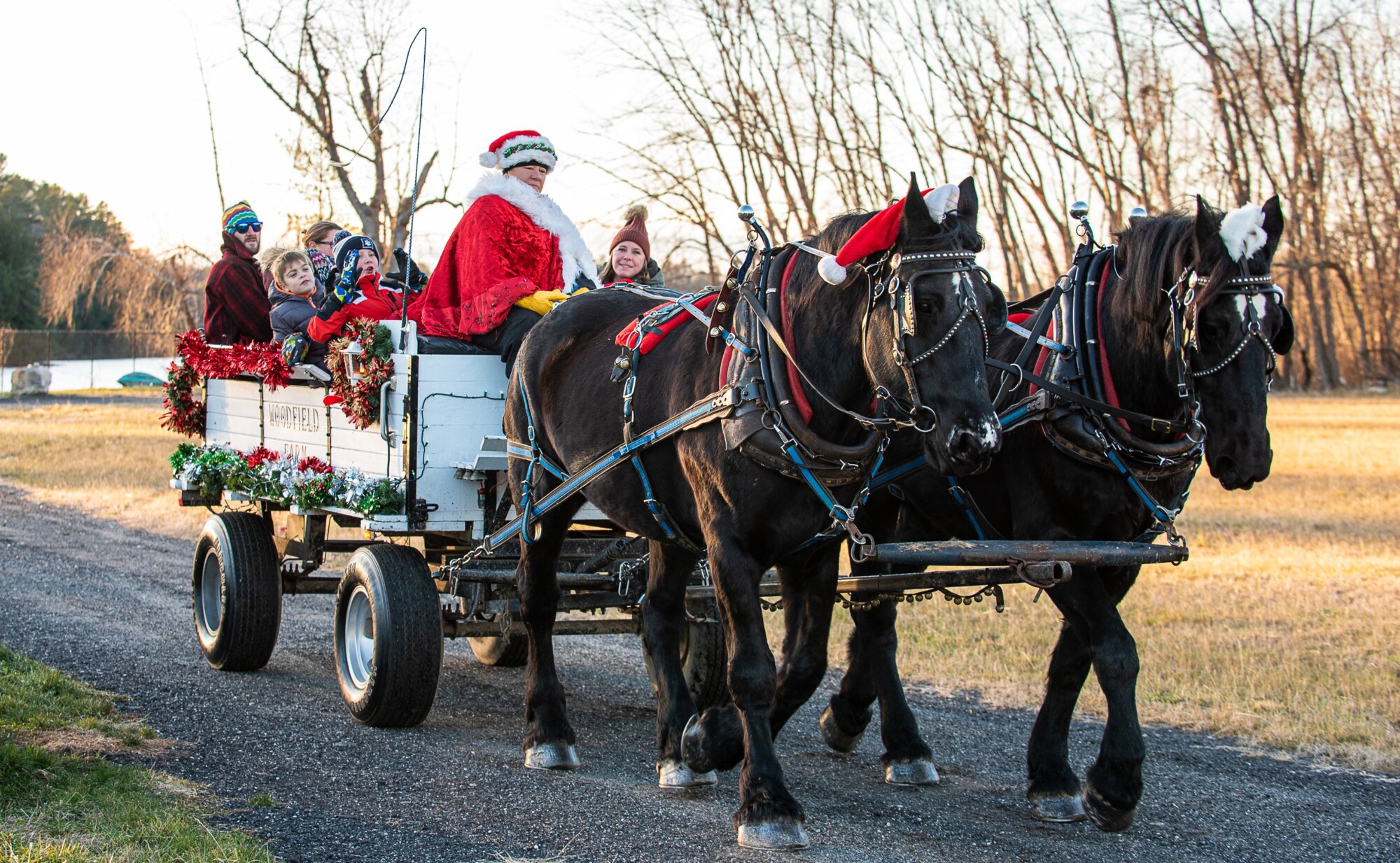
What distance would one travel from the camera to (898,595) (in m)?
5.39

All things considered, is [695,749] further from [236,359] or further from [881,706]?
[236,359]

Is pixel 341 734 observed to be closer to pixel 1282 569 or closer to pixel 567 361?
pixel 567 361

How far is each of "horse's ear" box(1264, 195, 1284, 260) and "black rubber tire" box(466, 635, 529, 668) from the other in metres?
4.52

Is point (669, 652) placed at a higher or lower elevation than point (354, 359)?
lower

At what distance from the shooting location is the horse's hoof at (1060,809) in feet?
15.8

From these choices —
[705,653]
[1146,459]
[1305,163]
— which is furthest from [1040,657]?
[1305,163]

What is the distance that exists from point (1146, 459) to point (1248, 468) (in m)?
0.37

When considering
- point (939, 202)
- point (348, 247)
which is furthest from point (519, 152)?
point (939, 202)

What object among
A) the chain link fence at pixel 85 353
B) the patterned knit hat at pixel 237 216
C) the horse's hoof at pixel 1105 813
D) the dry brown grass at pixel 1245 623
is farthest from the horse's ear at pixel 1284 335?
the chain link fence at pixel 85 353

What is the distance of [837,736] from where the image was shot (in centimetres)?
580

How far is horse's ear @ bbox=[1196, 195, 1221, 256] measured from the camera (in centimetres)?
432

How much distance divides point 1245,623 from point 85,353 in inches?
2016

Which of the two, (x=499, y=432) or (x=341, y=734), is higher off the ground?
(x=499, y=432)

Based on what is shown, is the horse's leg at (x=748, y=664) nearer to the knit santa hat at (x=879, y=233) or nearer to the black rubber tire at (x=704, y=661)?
the knit santa hat at (x=879, y=233)
